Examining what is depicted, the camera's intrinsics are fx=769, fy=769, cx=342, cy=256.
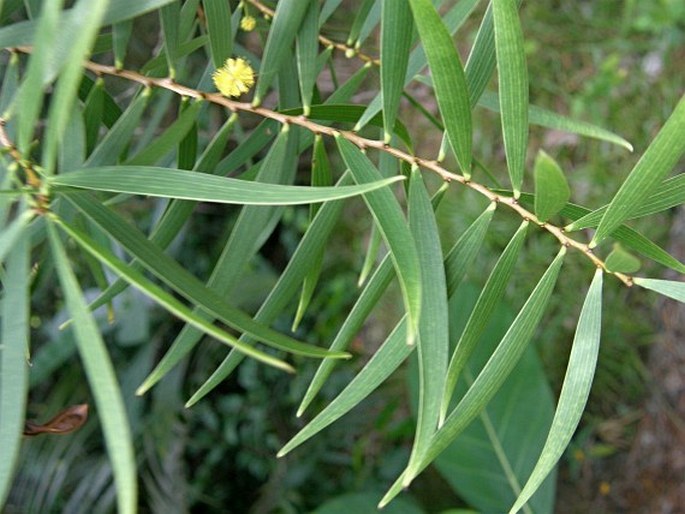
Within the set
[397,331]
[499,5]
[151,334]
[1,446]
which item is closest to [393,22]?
[499,5]

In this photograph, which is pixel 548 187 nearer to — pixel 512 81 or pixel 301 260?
pixel 512 81

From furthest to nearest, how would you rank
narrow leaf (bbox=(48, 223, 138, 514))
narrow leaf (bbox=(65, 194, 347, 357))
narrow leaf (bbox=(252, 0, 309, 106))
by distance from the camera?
narrow leaf (bbox=(252, 0, 309, 106))
narrow leaf (bbox=(65, 194, 347, 357))
narrow leaf (bbox=(48, 223, 138, 514))

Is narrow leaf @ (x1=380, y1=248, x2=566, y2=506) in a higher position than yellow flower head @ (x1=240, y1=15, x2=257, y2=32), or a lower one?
lower

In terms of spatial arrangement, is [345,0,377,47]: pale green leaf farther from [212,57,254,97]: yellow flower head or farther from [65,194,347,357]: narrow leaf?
[65,194,347,357]: narrow leaf

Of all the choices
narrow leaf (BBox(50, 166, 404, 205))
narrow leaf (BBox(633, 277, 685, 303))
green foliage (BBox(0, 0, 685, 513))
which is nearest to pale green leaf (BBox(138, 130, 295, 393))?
green foliage (BBox(0, 0, 685, 513))

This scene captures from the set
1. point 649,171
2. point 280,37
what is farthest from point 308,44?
point 649,171

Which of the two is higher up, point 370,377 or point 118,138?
point 118,138
